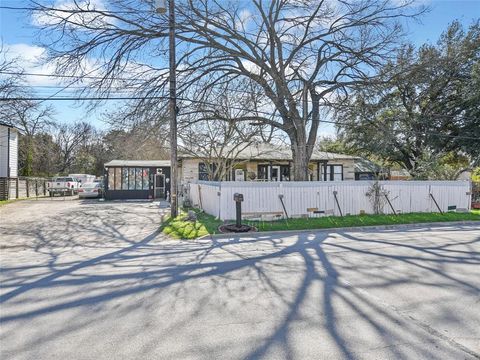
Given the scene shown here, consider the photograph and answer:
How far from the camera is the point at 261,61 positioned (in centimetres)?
1652

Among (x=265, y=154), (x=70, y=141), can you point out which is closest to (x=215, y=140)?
(x=265, y=154)

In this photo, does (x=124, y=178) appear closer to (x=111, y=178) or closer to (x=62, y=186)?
(x=111, y=178)

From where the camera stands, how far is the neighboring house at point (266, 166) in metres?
24.4

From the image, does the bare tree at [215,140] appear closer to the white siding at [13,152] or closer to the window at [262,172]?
the window at [262,172]

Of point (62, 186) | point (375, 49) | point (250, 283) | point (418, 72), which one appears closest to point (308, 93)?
point (375, 49)

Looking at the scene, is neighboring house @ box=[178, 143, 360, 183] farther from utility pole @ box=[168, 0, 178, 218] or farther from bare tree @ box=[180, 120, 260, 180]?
utility pole @ box=[168, 0, 178, 218]

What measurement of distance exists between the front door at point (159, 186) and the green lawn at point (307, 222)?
1360 centimetres

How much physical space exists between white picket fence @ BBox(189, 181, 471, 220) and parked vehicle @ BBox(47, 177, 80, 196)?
19.6 m

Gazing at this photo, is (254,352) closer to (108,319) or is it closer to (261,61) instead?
(108,319)

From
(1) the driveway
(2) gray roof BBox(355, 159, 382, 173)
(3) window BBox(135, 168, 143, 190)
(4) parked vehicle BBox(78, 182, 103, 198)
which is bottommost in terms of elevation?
(1) the driveway

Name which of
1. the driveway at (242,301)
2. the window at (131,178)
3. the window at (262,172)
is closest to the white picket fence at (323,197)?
the driveway at (242,301)

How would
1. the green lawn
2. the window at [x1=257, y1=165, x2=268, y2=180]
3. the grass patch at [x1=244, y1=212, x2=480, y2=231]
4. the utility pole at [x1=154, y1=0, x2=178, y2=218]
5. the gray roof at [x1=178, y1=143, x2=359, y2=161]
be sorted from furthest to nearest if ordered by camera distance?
the window at [x1=257, y1=165, x2=268, y2=180] → the gray roof at [x1=178, y1=143, x2=359, y2=161] → the utility pole at [x1=154, y1=0, x2=178, y2=218] → the grass patch at [x1=244, y1=212, x2=480, y2=231] → the green lawn

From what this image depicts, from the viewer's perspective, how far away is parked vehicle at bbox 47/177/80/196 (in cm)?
3159

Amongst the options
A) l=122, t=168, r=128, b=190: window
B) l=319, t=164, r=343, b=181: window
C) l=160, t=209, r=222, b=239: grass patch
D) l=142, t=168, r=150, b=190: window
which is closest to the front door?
l=142, t=168, r=150, b=190: window
